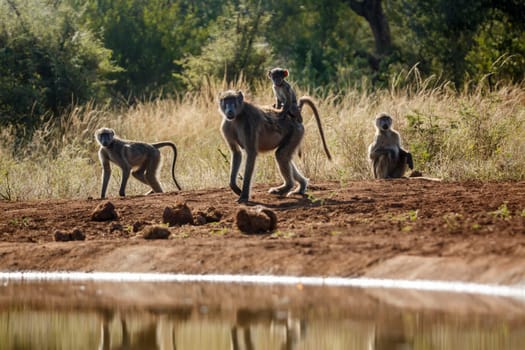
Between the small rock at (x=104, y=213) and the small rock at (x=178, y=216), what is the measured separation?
0.89 meters

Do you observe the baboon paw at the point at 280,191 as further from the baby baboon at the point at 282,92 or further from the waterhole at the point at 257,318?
the waterhole at the point at 257,318

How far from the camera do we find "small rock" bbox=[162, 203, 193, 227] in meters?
11.3

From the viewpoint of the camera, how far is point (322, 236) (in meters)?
9.83

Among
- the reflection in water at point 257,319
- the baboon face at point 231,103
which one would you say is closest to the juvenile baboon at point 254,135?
the baboon face at point 231,103

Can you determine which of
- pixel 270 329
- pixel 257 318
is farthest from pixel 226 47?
pixel 270 329

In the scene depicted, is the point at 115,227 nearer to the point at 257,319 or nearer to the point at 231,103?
the point at 231,103

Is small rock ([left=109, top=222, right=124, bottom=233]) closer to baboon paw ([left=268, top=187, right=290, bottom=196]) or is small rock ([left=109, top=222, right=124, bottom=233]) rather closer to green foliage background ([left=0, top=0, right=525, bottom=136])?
baboon paw ([left=268, top=187, right=290, bottom=196])

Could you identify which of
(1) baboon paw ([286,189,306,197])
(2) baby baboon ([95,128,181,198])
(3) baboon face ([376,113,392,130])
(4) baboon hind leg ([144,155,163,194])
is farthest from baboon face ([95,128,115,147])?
(3) baboon face ([376,113,392,130])

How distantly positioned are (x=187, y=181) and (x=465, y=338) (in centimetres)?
1005

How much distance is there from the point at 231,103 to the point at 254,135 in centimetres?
47

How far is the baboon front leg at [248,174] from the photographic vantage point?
1216 centimetres

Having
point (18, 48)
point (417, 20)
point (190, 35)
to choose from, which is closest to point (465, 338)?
point (18, 48)

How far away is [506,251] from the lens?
8.29 metres

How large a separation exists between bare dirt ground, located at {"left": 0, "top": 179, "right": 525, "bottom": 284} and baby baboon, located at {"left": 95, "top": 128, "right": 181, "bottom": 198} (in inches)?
68.4
